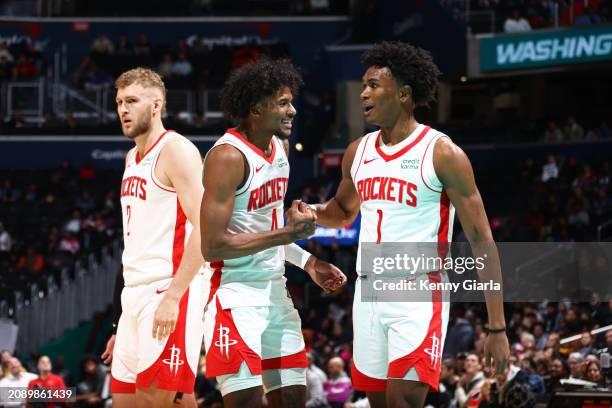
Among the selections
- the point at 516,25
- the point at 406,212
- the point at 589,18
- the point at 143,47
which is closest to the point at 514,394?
the point at 406,212

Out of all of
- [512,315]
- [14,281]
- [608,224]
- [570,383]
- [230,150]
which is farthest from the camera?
[14,281]

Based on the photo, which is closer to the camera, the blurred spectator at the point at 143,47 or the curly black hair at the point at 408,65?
the curly black hair at the point at 408,65

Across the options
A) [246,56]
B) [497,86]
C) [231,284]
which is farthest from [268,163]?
[497,86]

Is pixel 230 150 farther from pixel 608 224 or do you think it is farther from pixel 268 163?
pixel 608 224

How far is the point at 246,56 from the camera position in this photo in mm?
25656

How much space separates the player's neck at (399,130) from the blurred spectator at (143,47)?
20.3 metres

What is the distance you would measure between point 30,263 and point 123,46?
7.87 metres

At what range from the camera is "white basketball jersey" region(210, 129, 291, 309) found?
5.89 m

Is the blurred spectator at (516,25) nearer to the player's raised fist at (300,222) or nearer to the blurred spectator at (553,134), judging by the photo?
the blurred spectator at (553,134)

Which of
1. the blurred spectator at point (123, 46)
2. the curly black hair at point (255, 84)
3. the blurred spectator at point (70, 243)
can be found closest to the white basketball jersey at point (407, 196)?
the curly black hair at point (255, 84)

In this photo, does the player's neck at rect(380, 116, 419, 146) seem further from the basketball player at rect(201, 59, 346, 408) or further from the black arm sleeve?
the black arm sleeve

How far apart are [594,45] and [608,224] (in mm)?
3728

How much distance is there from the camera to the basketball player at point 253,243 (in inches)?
225

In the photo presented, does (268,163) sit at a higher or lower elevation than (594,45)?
lower
